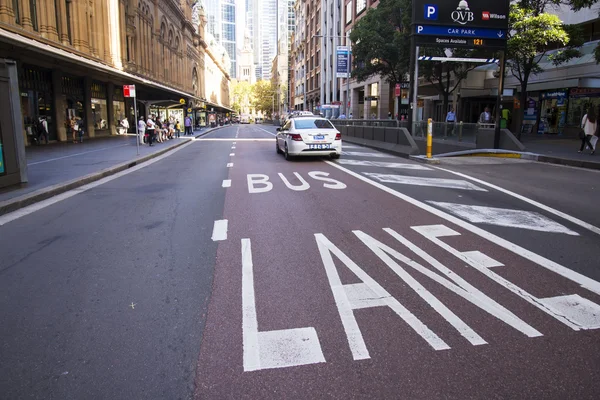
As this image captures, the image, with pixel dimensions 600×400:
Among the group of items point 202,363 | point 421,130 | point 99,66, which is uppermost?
point 99,66

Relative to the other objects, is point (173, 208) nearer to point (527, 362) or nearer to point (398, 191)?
point (398, 191)

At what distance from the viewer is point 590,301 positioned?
4.14 metres

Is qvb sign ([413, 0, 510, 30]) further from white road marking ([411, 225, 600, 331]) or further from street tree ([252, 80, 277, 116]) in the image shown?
street tree ([252, 80, 277, 116])

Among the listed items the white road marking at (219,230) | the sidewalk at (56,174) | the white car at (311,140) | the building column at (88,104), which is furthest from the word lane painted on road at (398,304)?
the building column at (88,104)

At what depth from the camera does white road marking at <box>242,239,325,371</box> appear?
10.3 ft

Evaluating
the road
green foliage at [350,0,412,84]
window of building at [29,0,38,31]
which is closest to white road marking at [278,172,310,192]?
the road

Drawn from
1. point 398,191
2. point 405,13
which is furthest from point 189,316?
point 405,13

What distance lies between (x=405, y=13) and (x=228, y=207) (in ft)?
80.2

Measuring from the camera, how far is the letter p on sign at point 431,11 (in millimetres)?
18062

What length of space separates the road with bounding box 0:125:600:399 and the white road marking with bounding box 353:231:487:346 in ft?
0.06

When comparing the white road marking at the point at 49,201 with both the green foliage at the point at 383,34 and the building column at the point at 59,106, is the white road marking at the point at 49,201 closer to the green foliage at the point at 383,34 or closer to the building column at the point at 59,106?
the building column at the point at 59,106

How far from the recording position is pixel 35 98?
84.5 ft

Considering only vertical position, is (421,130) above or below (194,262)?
above

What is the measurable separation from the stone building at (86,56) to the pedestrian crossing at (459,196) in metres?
14.4
